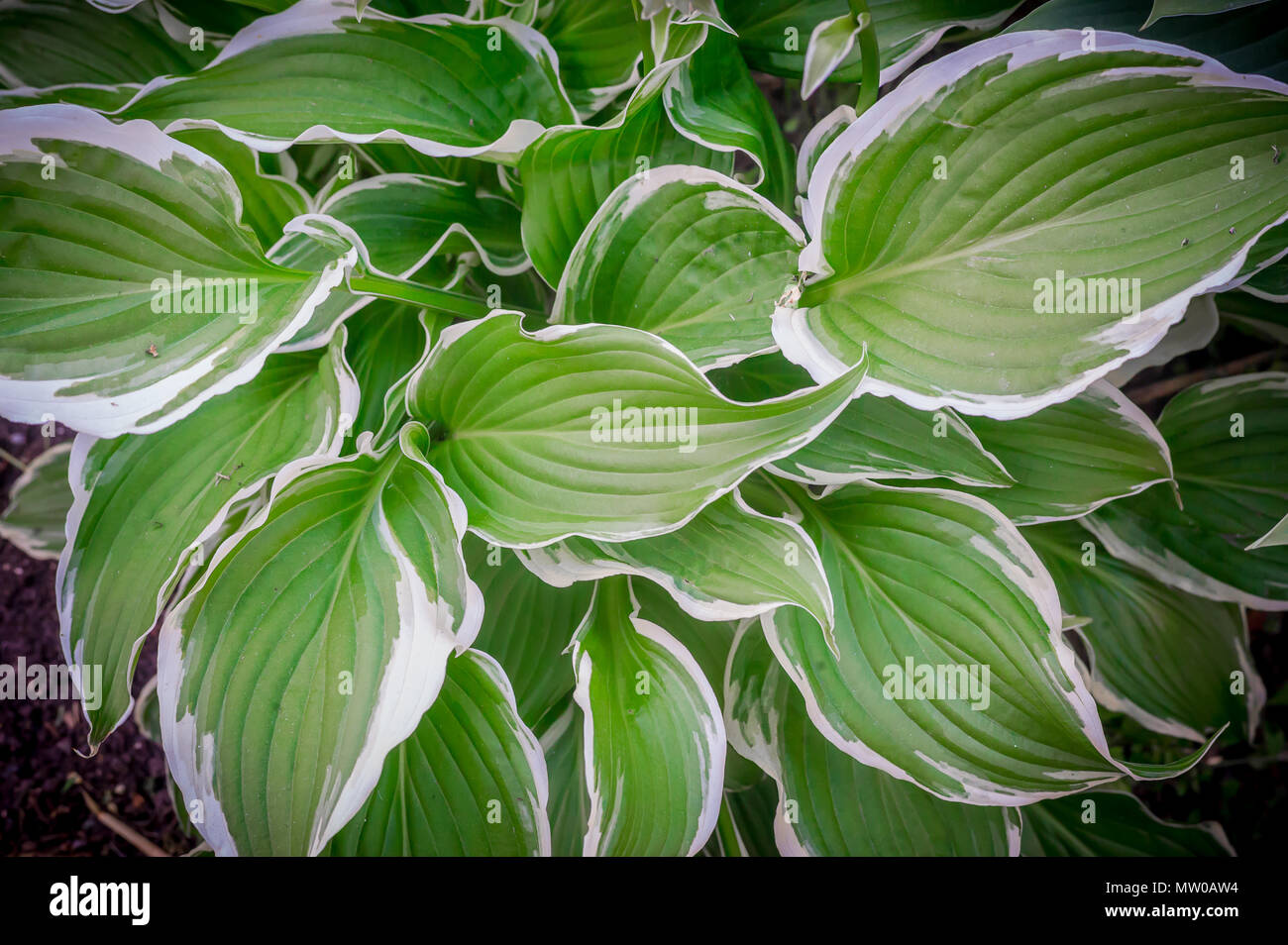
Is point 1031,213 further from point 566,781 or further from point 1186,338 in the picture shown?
point 566,781

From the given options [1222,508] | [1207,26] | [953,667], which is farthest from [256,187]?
[1222,508]

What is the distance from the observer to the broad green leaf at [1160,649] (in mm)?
831

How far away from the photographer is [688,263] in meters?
0.64

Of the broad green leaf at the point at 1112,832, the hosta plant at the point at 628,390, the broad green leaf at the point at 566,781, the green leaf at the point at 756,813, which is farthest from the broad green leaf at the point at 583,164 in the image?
the broad green leaf at the point at 1112,832

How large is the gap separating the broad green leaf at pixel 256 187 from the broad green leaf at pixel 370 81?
0.10ft

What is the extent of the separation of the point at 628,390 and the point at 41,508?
29.0 inches

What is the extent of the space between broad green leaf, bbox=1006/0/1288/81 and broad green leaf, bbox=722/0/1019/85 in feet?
0.15

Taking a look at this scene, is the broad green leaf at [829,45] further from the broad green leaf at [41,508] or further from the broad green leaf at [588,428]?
the broad green leaf at [41,508]

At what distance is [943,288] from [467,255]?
464 mm

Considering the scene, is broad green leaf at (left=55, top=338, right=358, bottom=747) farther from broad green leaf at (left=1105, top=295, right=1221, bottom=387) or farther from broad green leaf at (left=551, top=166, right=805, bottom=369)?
broad green leaf at (left=1105, top=295, right=1221, bottom=387)
